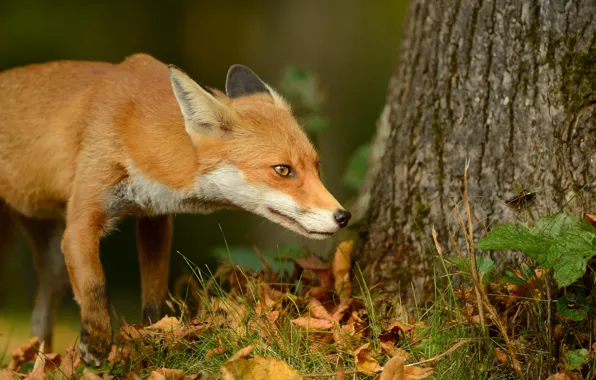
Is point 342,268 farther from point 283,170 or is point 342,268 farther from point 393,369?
point 393,369

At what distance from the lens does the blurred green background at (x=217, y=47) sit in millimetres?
10891

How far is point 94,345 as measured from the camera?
12.4ft

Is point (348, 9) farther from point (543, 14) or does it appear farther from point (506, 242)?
point (506, 242)

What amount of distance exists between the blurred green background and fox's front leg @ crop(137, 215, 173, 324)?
19.3 feet

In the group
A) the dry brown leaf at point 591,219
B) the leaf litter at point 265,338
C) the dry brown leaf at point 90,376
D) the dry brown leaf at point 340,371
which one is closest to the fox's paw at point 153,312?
the leaf litter at point 265,338

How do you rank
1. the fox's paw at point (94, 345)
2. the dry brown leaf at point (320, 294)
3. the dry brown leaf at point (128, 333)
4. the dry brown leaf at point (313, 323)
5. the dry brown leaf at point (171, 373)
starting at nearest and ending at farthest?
1. the dry brown leaf at point (171, 373)
2. the dry brown leaf at point (313, 323)
3. the dry brown leaf at point (128, 333)
4. the fox's paw at point (94, 345)
5. the dry brown leaf at point (320, 294)

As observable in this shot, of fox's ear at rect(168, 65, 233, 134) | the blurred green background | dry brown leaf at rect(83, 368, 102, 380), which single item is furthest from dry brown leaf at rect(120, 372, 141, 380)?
the blurred green background

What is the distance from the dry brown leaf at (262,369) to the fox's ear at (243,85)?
1803 mm

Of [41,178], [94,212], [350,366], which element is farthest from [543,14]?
[41,178]

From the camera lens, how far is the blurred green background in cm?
1089

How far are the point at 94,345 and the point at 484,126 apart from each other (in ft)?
7.67

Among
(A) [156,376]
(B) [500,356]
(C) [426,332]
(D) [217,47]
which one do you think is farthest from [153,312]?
(D) [217,47]

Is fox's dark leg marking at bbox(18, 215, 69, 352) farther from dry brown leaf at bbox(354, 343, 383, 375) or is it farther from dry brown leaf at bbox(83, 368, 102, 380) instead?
dry brown leaf at bbox(354, 343, 383, 375)

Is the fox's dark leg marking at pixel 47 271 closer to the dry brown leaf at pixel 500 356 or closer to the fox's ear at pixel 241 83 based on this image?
the fox's ear at pixel 241 83
